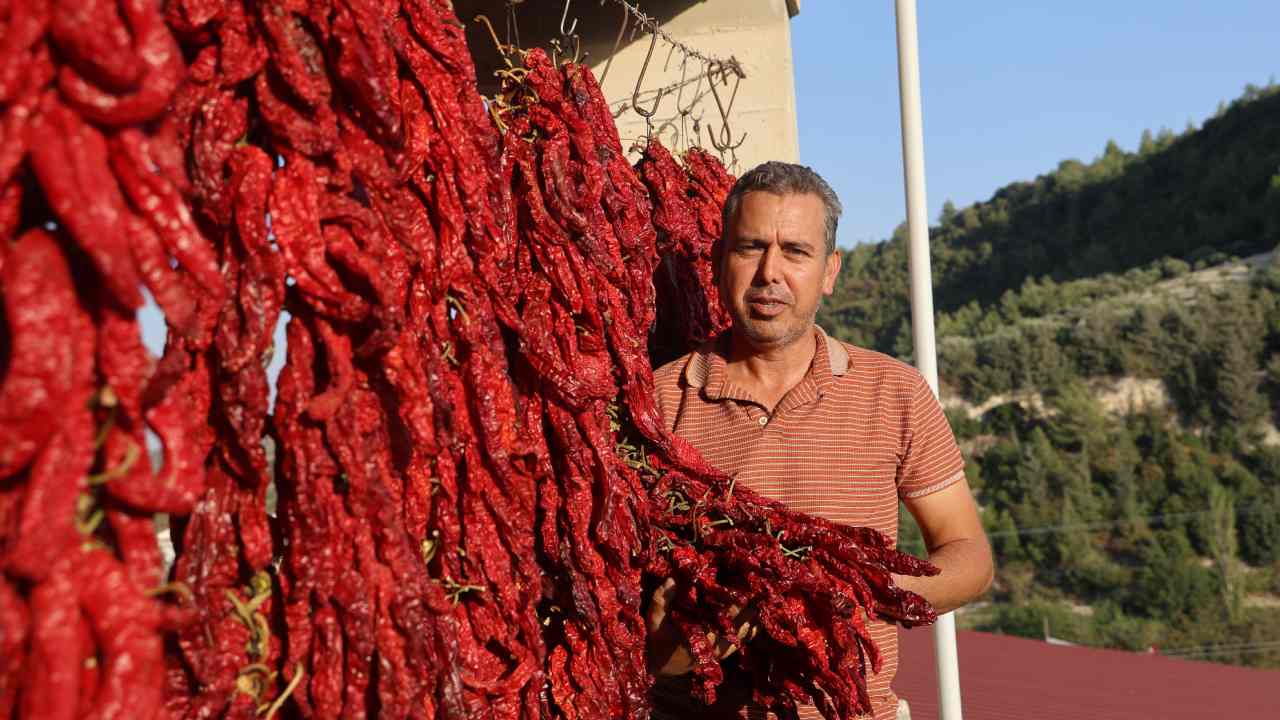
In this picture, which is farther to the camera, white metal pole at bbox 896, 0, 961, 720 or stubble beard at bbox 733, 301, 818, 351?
white metal pole at bbox 896, 0, 961, 720

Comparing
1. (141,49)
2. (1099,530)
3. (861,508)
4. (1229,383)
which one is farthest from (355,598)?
(1229,383)

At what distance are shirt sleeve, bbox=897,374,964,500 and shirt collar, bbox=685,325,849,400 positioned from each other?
0.23m

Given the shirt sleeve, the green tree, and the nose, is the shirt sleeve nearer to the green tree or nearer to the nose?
the nose

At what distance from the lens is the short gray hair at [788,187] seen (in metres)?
2.95

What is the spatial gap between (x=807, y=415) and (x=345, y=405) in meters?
1.61

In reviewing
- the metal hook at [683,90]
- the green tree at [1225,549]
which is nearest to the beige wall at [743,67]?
the metal hook at [683,90]

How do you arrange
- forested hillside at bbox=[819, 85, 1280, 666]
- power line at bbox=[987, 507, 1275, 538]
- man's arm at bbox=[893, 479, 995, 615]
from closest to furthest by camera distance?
man's arm at bbox=[893, 479, 995, 615], forested hillside at bbox=[819, 85, 1280, 666], power line at bbox=[987, 507, 1275, 538]

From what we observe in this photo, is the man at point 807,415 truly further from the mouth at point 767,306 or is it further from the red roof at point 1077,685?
the red roof at point 1077,685

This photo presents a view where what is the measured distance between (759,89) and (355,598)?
316 centimetres

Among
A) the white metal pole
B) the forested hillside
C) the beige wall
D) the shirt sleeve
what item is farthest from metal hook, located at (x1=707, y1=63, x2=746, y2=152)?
the forested hillside

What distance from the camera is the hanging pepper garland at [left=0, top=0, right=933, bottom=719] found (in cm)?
118

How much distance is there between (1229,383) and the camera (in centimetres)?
2728

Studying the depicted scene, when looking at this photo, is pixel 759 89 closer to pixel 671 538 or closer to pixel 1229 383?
pixel 671 538

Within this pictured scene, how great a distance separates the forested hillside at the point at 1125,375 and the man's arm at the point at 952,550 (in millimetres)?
15702
